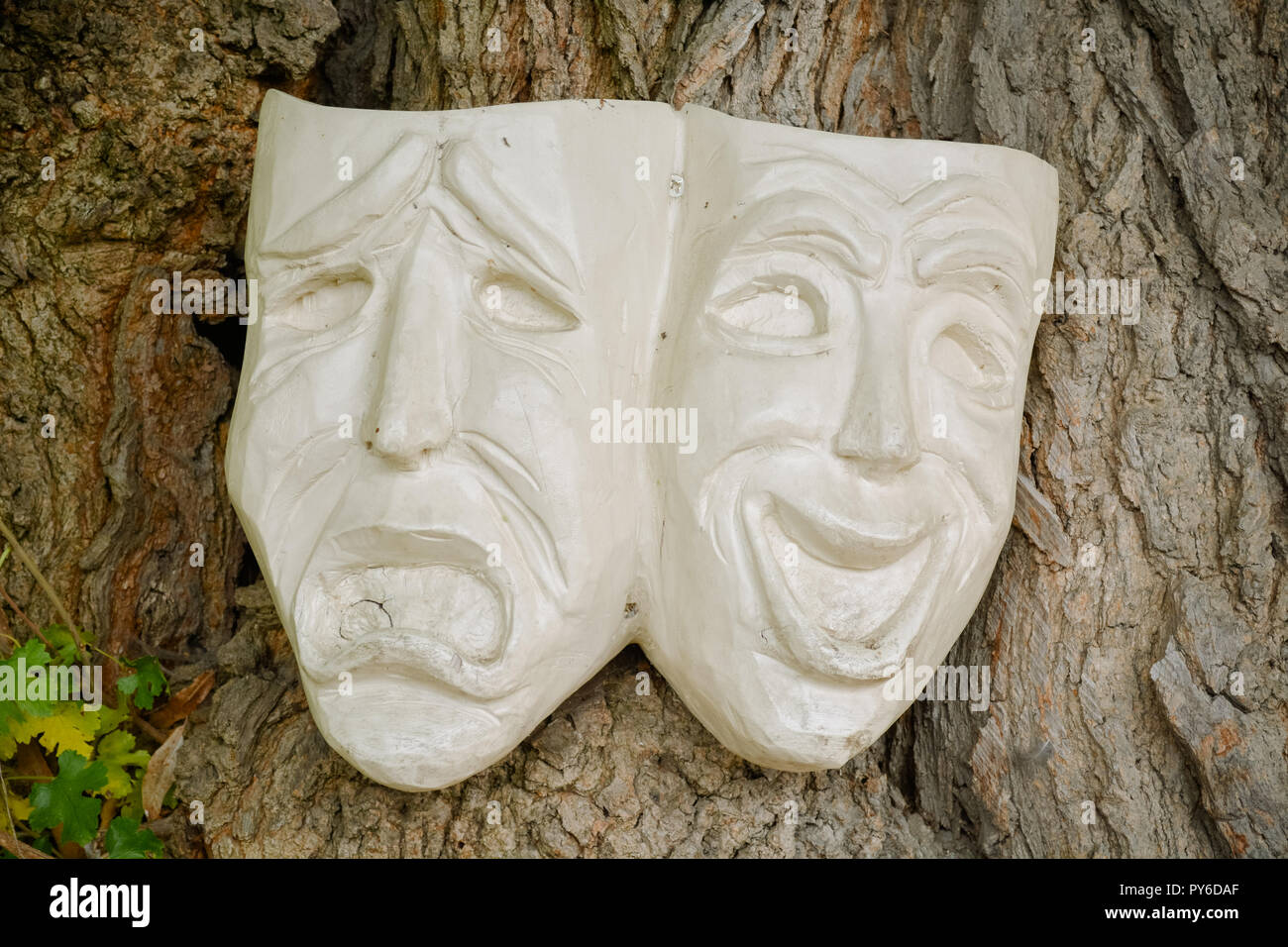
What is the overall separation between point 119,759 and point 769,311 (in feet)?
5.65

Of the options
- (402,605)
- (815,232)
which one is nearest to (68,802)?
(402,605)

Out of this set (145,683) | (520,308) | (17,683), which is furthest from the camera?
(145,683)

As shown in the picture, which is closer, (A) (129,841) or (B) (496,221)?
(B) (496,221)

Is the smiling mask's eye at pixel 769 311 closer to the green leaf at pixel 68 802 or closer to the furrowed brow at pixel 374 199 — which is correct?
the furrowed brow at pixel 374 199

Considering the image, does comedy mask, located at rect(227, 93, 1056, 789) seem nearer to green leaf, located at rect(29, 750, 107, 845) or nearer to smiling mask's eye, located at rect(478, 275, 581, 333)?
smiling mask's eye, located at rect(478, 275, 581, 333)

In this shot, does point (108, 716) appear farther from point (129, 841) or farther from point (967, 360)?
point (967, 360)

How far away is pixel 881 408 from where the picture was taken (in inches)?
93.5

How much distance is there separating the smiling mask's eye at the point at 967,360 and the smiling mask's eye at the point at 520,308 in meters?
0.72

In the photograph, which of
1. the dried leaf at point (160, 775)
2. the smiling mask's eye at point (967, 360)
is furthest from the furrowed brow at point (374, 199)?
the dried leaf at point (160, 775)

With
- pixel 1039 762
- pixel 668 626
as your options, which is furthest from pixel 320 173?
pixel 1039 762

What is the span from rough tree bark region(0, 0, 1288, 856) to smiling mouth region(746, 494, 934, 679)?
0.42 meters

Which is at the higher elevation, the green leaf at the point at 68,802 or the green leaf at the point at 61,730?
the green leaf at the point at 61,730

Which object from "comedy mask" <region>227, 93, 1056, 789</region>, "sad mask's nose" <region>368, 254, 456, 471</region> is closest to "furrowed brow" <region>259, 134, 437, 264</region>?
"comedy mask" <region>227, 93, 1056, 789</region>

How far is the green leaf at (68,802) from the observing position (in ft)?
8.67
